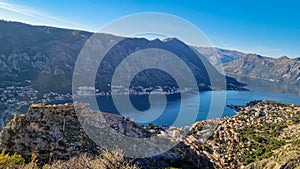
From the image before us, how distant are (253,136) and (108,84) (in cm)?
5788

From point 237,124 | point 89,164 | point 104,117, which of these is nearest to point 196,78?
point 237,124

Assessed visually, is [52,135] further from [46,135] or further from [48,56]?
[48,56]

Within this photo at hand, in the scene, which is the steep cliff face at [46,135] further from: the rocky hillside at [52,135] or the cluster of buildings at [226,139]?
the cluster of buildings at [226,139]

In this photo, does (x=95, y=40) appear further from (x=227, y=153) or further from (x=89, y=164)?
(x=89, y=164)

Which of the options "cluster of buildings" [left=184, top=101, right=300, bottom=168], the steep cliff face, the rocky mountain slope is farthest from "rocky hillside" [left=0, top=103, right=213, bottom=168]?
the rocky mountain slope

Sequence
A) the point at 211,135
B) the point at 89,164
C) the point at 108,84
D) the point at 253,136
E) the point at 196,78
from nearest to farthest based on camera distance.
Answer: the point at 89,164 < the point at 253,136 < the point at 211,135 < the point at 108,84 < the point at 196,78

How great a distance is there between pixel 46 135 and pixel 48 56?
72.4m

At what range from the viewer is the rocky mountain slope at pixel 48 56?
69.4m

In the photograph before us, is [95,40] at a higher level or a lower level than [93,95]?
higher

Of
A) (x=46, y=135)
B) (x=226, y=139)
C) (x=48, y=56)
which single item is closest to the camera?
(x=46, y=135)

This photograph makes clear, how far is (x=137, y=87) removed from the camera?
9369cm

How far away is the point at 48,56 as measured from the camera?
7994 cm

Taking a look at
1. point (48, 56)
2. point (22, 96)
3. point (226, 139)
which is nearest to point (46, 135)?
point (226, 139)

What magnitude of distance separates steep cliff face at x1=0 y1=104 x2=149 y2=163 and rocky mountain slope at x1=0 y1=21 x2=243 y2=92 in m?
53.4
